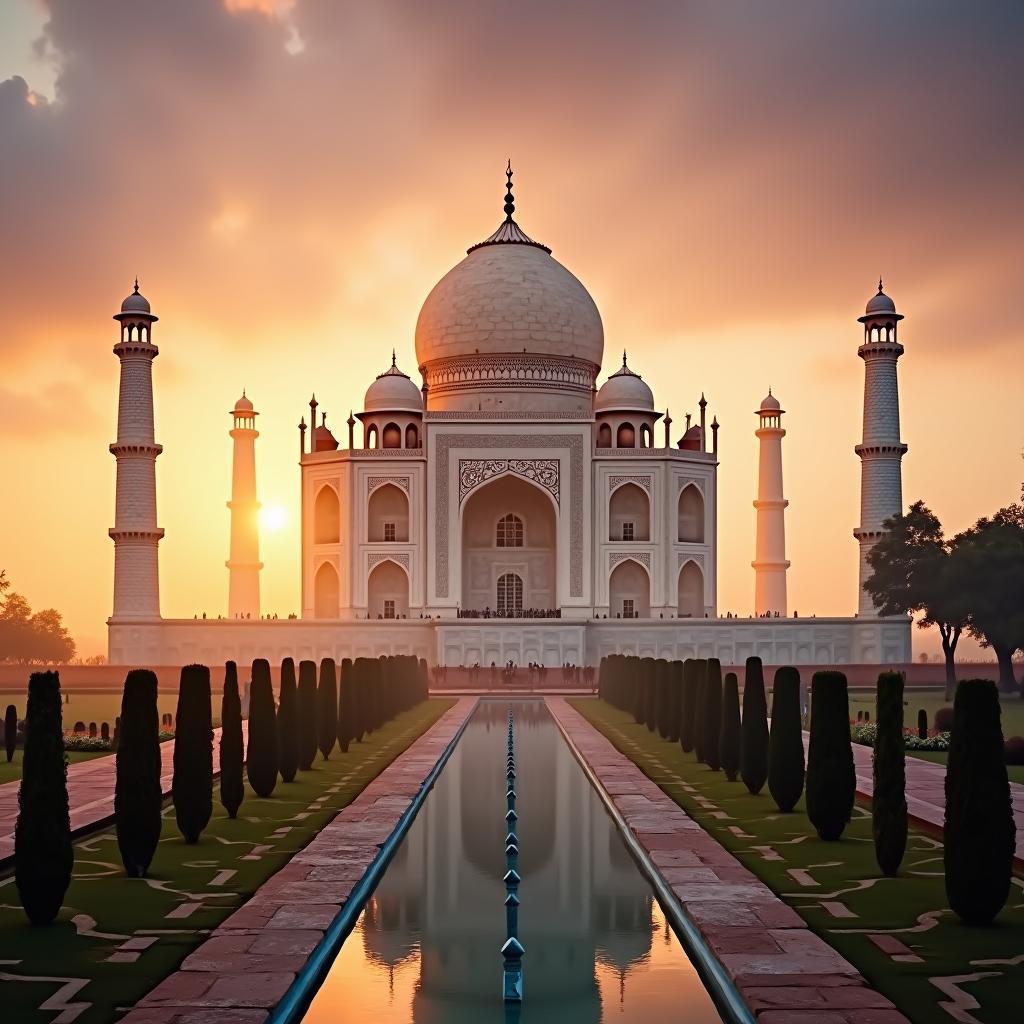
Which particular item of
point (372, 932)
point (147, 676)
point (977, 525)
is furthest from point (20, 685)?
point (372, 932)

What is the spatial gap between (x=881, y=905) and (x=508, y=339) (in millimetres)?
33141

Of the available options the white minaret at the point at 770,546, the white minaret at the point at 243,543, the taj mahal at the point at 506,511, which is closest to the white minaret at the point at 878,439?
the taj mahal at the point at 506,511

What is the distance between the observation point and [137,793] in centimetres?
804

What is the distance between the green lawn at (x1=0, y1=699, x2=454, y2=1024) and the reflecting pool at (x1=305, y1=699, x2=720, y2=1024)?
2.36 feet

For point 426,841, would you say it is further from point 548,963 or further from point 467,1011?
point 467,1011

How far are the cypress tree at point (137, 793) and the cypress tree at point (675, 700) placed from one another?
9.06 meters

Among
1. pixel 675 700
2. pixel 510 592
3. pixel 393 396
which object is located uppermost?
pixel 393 396

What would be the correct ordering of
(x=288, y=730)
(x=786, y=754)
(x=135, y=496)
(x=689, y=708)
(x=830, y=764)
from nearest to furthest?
1. (x=830, y=764)
2. (x=786, y=754)
3. (x=288, y=730)
4. (x=689, y=708)
5. (x=135, y=496)

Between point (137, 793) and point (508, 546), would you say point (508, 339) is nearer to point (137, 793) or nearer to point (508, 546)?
point (508, 546)

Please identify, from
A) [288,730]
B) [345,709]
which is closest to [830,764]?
[288,730]

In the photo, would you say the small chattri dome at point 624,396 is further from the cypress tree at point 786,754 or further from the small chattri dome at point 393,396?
the cypress tree at point 786,754

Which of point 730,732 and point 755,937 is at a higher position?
point 730,732

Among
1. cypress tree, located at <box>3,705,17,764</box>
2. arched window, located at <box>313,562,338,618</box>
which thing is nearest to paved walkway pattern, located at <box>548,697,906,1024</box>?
cypress tree, located at <box>3,705,17,764</box>

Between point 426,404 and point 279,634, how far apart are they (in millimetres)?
9766
